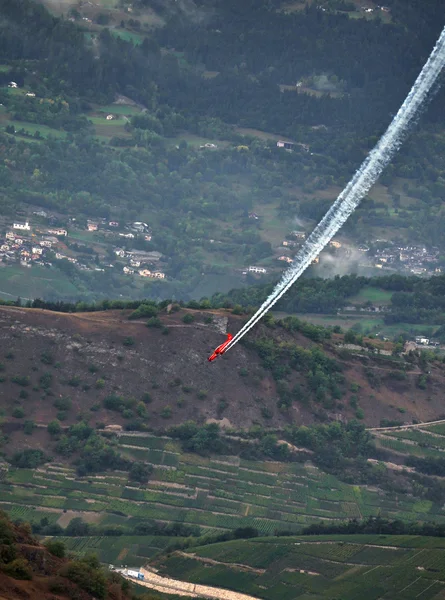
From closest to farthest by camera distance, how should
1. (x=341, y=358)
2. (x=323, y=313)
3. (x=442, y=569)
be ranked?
1. (x=442, y=569)
2. (x=341, y=358)
3. (x=323, y=313)

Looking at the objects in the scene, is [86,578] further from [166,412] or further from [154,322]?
[154,322]

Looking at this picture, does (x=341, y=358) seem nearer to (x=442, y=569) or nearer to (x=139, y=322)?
(x=139, y=322)

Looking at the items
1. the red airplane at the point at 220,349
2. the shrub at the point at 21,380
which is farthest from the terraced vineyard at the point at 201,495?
the shrub at the point at 21,380

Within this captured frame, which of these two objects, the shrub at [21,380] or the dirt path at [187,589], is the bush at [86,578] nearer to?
the dirt path at [187,589]

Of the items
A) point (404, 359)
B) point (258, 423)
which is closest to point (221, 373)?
point (258, 423)

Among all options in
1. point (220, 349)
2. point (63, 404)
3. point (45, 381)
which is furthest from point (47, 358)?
point (220, 349)

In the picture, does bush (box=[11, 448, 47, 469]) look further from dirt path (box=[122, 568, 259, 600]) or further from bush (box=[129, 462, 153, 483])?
dirt path (box=[122, 568, 259, 600])
